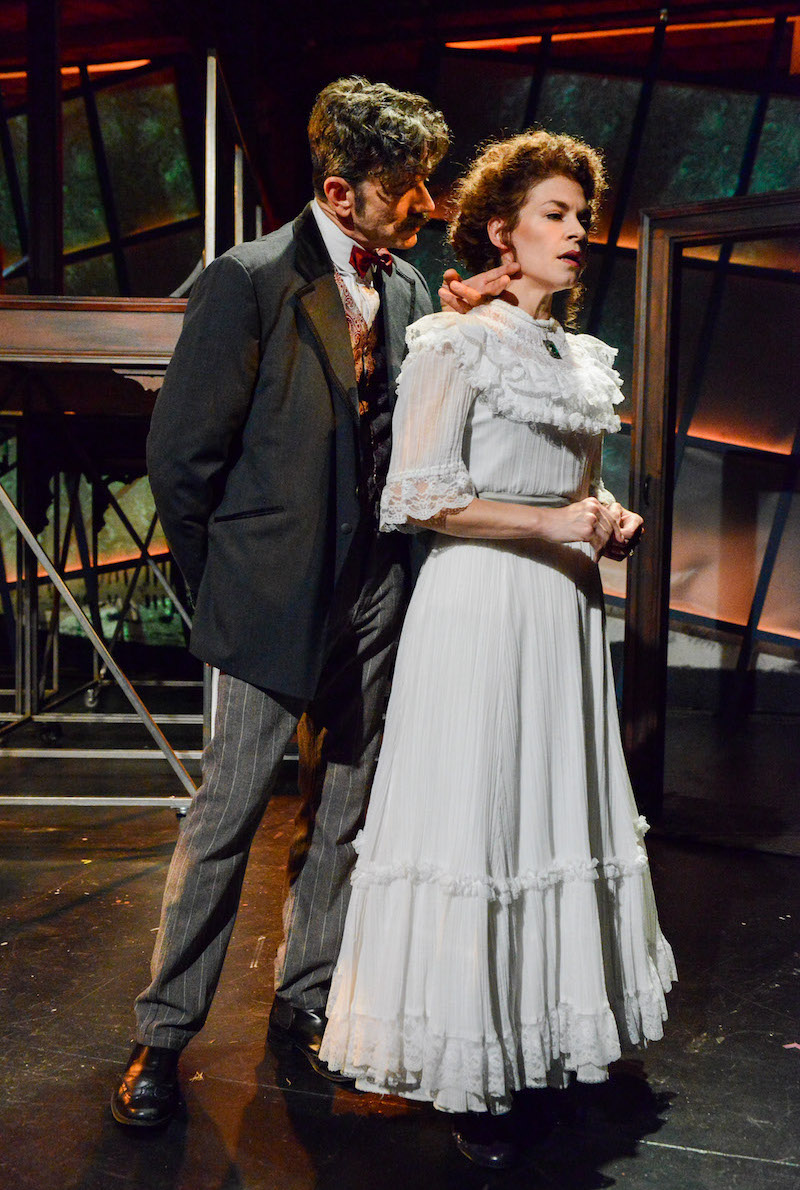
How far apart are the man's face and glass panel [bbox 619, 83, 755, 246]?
4.36 meters

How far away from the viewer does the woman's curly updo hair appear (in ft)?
5.74

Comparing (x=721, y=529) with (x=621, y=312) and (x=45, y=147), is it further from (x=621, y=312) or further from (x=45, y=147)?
(x=45, y=147)

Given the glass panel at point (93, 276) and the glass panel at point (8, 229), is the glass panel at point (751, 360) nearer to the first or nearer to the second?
the glass panel at point (93, 276)

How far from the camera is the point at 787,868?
3426 mm

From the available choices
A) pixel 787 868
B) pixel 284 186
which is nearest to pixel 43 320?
pixel 787 868

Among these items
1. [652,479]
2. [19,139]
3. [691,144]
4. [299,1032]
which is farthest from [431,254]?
[299,1032]

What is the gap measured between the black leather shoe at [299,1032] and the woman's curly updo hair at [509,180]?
152cm

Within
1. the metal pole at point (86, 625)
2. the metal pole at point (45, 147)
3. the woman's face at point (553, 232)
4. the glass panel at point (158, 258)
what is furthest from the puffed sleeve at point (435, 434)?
the glass panel at point (158, 258)

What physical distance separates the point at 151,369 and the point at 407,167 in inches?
65.0

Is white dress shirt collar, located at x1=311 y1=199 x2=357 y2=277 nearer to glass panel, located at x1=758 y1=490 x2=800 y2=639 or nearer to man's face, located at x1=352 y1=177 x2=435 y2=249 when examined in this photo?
man's face, located at x1=352 y1=177 x2=435 y2=249

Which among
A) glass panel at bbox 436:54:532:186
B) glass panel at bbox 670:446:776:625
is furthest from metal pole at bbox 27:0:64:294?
glass panel at bbox 670:446:776:625

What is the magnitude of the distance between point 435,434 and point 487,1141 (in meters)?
1.19

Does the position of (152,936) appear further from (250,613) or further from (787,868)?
(787,868)

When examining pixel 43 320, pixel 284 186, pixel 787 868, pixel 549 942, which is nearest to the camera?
pixel 549 942
